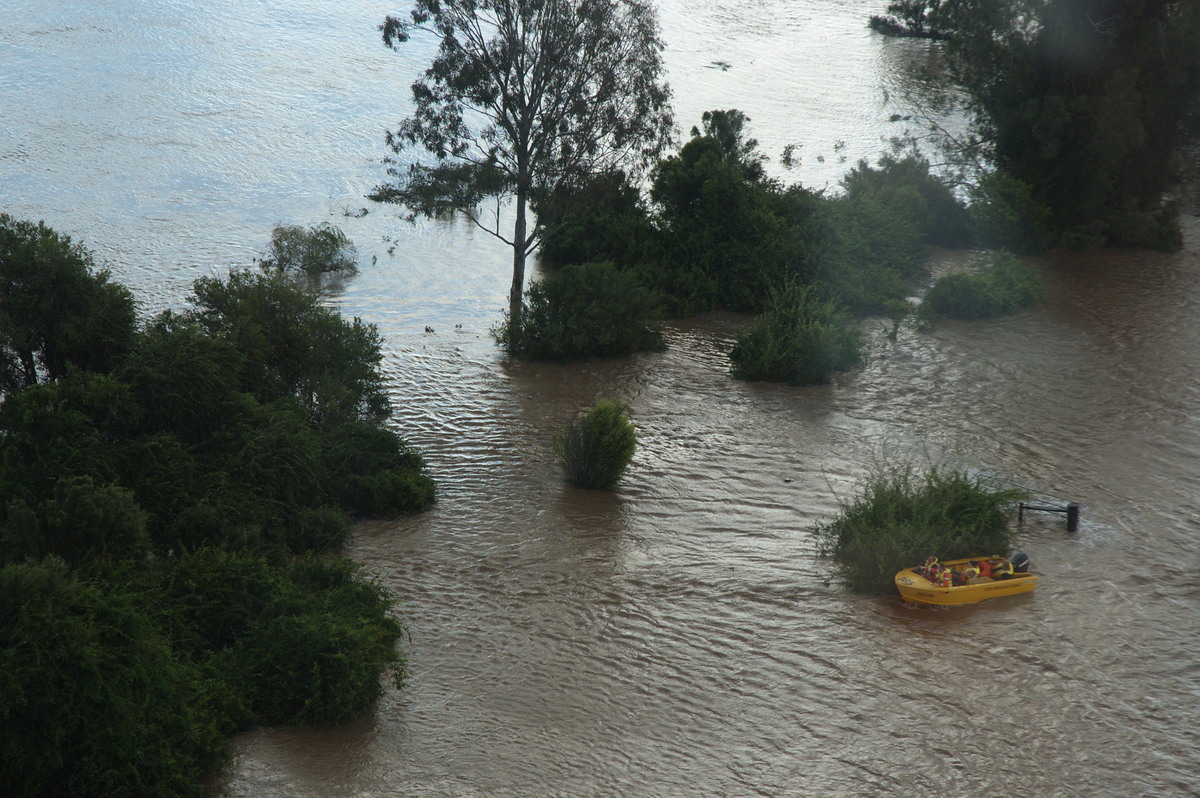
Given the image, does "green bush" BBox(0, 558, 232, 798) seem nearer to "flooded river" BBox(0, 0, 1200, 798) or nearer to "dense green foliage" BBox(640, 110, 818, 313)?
"flooded river" BBox(0, 0, 1200, 798)

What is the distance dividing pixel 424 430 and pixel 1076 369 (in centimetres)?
1271

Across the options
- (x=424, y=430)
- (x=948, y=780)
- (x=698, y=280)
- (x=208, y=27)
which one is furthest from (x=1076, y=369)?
(x=208, y=27)

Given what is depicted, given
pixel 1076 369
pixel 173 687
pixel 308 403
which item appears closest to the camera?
pixel 173 687

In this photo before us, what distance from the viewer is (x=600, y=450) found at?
14.4 m

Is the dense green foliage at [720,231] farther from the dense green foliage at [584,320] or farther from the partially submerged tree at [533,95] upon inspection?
the partially submerged tree at [533,95]

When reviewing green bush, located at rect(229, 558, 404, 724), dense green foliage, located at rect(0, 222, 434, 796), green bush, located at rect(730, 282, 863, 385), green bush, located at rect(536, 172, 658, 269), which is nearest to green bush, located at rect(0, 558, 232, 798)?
dense green foliage, located at rect(0, 222, 434, 796)

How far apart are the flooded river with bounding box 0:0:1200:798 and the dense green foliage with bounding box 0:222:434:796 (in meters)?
0.55

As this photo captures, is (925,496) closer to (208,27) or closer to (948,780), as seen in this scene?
(948,780)

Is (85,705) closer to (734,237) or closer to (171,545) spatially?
(171,545)

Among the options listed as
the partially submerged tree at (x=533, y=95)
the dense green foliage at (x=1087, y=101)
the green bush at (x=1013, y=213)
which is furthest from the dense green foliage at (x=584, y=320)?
the dense green foliage at (x=1087, y=101)

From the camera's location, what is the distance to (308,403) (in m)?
16.4

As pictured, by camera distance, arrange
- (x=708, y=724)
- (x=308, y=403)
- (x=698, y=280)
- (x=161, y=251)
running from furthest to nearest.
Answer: (x=161, y=251)
(x=698, y=280)
(x=308, y=403)
(x=708, y=724)

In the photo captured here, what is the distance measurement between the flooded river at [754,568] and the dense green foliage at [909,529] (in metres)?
0.33

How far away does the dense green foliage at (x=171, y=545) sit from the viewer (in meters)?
7.30
